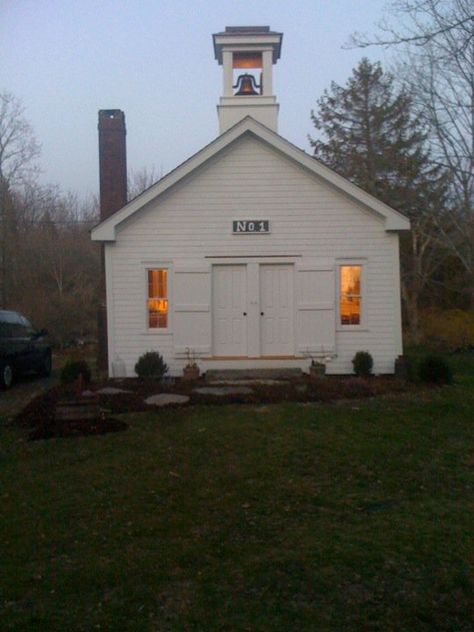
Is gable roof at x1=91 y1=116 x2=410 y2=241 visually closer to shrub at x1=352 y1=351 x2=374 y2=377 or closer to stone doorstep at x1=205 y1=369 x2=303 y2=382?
shrub at x1=352 y1=351 x2=374 y2=377

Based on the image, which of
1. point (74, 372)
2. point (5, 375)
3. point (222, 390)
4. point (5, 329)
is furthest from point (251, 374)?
point (5, 329)

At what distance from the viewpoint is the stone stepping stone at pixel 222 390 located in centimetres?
1355

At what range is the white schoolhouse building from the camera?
16344 millimetres

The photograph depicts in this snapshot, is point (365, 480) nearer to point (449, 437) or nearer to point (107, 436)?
point (449, 437)

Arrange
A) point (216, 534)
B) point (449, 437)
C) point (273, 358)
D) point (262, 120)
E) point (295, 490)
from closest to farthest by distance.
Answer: point (216, 534)
point (295, 490)
point (449, 437)
point (273, 358)
point (262, 120)

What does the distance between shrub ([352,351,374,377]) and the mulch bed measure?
349 mm

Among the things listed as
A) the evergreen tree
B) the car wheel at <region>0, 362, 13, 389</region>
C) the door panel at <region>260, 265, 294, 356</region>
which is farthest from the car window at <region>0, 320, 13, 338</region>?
the evergreen tree

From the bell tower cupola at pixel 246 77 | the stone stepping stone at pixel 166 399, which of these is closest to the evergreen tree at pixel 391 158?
the bell tower cupola at pixel 246 77

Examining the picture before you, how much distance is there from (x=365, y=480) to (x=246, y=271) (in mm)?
8973

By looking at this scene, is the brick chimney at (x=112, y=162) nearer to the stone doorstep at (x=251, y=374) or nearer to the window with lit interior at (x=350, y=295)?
the stone doorstep at (x=251, y=374)

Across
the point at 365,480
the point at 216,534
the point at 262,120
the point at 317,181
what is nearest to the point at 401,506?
the point at 365,480

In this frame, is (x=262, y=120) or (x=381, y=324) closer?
(x=381, y=324)

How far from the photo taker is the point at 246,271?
16.5 meters

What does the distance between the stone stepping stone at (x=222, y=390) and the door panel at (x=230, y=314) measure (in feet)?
6.57
